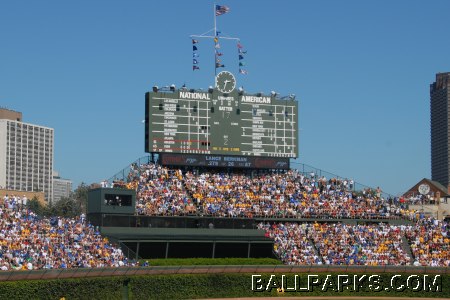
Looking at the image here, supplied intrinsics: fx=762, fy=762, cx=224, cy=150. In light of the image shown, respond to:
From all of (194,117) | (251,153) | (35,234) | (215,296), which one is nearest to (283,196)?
(251,153)

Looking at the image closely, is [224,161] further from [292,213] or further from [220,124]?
[292,213]

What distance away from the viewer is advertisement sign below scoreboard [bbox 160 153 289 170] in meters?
69.8

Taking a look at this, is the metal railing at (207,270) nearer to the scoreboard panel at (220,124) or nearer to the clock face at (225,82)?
the scoreboard panel at (220,124)

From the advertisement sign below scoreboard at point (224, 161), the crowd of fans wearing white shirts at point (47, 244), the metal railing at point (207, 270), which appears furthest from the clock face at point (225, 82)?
the metal railing at point (207, 270)

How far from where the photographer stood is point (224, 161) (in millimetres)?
71438

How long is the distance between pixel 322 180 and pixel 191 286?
81.0 ft

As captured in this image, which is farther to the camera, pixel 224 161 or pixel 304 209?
pixel 224 161

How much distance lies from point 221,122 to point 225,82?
388cm

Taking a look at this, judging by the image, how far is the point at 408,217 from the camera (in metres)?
73.4

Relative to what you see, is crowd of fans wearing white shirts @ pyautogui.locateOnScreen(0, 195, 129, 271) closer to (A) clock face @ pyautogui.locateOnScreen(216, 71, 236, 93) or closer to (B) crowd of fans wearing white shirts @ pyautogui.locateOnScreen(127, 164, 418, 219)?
(B) crowd of fans wearing white shirts @ pyautogui.locateOnScreen(127, 164, 418, 219)

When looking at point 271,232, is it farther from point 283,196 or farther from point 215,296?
point 215,296

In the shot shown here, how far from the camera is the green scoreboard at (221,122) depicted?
6925 centimetres

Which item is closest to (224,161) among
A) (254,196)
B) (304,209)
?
(254,196)

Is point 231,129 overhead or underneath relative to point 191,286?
overhead
